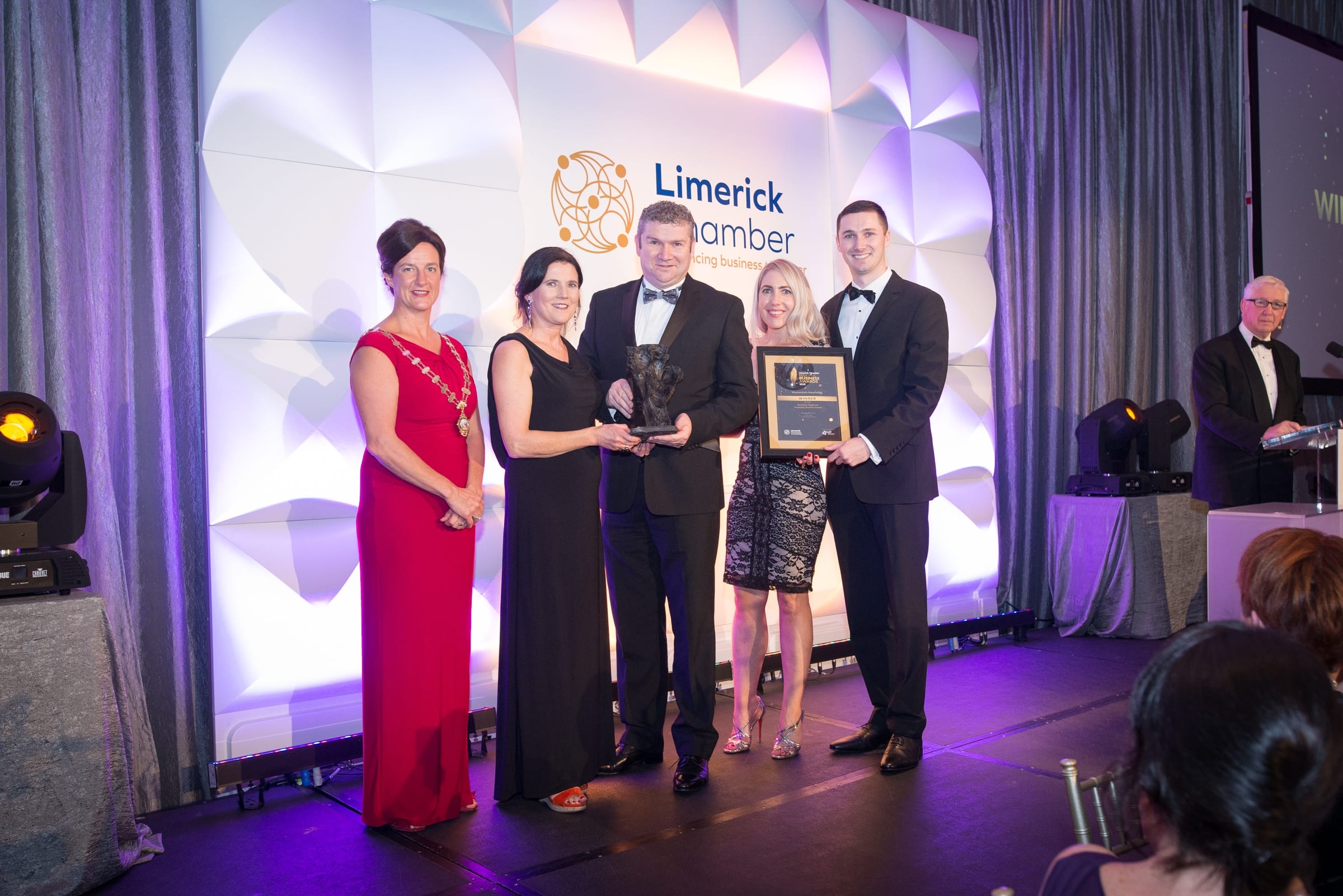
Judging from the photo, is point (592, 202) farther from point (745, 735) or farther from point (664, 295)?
point (745, 735)

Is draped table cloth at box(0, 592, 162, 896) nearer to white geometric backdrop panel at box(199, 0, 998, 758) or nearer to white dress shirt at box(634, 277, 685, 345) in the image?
white geometric backdrop panel at box(199, 0, 998, 758)

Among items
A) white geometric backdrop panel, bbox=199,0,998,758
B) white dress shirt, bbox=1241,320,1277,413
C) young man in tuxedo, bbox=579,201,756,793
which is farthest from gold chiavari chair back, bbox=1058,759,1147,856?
white dress shirt, bbox=1241,320,1277,413

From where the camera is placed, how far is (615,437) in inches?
126

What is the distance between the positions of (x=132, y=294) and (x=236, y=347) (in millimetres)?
406

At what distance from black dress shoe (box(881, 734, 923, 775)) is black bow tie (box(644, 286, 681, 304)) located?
1.76 meters

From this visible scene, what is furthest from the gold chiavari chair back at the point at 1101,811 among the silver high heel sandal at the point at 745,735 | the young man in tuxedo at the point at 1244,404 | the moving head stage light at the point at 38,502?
the young man in tuxedo at the point at 1244,404

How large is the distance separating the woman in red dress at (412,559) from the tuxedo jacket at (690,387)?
0.54 meters

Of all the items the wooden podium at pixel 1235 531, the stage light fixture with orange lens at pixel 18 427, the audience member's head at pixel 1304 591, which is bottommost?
the wooden podium at pixel 1235 531

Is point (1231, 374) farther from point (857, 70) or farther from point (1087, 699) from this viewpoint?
point (857, 70)

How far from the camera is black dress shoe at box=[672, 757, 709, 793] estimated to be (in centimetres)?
326

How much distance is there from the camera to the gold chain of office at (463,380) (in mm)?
3127

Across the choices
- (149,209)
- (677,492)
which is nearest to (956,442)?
(677,492)

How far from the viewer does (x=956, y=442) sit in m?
5.70

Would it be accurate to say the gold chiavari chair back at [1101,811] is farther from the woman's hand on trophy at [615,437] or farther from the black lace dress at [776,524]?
the black lace dress at [776,524]
